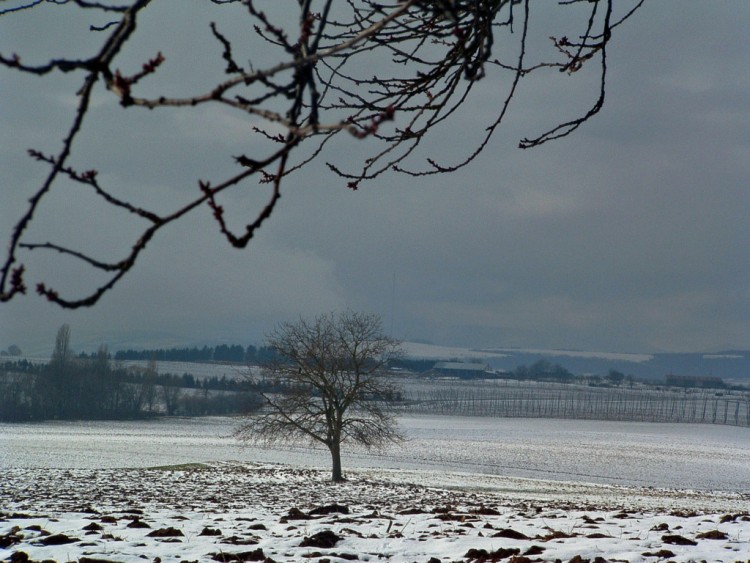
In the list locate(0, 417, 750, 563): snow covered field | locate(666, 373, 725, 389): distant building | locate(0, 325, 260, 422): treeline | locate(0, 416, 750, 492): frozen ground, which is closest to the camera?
locate(0, 417, 750, 563): snow covered field

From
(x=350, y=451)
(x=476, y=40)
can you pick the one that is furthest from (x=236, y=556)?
(x=350, y=451)

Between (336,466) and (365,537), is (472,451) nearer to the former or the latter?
(336,466)

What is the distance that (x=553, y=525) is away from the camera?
A: 7027 millimetres

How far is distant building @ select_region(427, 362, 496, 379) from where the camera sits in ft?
441

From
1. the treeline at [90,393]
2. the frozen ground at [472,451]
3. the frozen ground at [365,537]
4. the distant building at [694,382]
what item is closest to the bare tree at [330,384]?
the frozen ground at [472,451]

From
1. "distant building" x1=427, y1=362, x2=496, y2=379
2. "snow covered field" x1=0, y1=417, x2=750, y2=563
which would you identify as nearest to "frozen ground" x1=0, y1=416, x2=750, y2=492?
"snow covered field" x1=0, y1=417, x2=750, y2=563

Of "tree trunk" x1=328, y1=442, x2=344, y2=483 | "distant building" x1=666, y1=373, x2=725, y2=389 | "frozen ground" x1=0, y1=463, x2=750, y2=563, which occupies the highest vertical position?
"frozen ground" x1=0, y1=463, x2=750, y2=563

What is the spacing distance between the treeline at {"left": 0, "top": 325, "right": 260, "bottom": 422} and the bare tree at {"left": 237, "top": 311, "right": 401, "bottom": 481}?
45233 mm

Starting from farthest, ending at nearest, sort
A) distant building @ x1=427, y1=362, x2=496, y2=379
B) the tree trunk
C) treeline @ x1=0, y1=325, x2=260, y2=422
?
distant building @ x1=427, y1=362, x2=496, y2=379
treeline @ x1=0, y1=325, x2=260, y2=422
the tree trunk

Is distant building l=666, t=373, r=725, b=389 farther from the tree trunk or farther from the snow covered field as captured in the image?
the tree trunk

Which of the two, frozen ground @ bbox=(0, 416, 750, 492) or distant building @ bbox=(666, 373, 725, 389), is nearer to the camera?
frozen ground @ bbox=(0, 416, 750, 492)

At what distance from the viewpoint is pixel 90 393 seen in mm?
76812

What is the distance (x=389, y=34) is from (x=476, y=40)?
22.2 inches

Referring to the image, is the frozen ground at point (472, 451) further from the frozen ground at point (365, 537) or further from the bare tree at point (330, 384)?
the frozen ground at point (365, 537)
